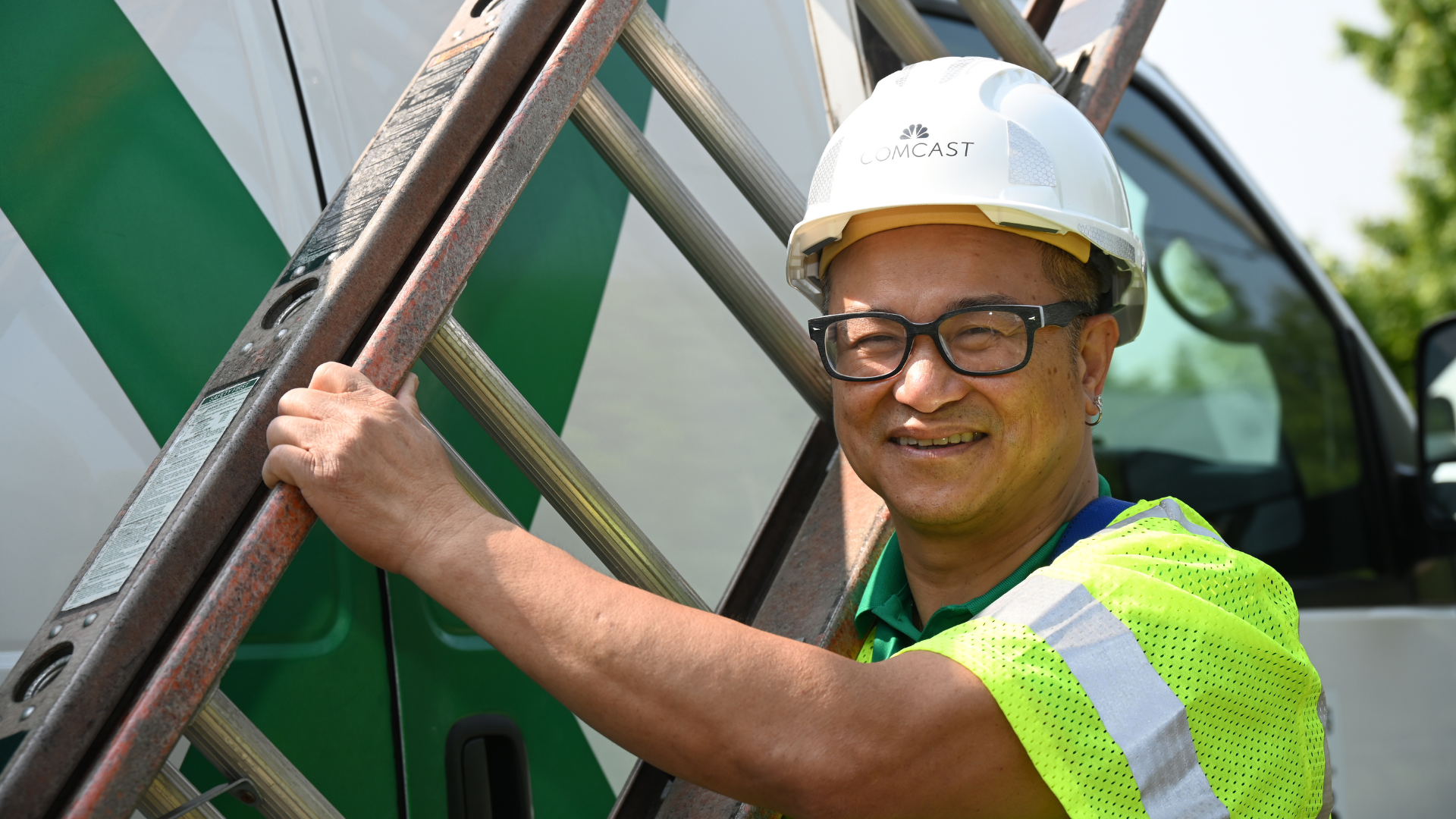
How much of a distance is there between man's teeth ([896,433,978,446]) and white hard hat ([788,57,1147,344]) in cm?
26

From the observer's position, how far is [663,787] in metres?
1.51

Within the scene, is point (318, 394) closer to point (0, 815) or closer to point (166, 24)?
point (0, 815)

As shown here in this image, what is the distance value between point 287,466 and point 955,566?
0.90 meters

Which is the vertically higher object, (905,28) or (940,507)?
(905,28)

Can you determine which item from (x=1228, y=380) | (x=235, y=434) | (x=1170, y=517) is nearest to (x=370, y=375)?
(x=235, y=434)

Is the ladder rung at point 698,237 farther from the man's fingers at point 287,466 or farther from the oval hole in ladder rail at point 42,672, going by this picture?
the oval hole in ladder rail at point 42,672

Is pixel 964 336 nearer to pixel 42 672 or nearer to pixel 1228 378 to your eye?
pixel 42 672

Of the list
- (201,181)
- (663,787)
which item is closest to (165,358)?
(201,181)

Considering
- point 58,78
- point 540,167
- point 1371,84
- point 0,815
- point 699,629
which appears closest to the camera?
point 0,815

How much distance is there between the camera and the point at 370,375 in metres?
1.20

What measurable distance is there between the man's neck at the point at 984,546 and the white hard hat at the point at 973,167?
331 mm

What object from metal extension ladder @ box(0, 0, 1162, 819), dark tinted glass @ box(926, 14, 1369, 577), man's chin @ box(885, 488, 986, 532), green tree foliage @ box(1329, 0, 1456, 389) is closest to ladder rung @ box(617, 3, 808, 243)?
metal extension ladder @ box(0, 0, 1162, 819)

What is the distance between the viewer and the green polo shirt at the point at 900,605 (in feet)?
5.09

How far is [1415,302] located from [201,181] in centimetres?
1578
